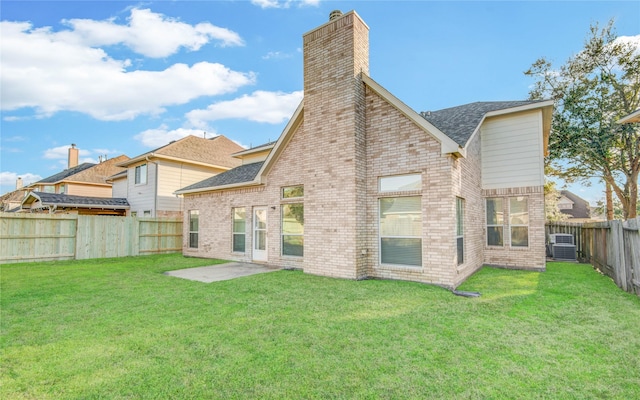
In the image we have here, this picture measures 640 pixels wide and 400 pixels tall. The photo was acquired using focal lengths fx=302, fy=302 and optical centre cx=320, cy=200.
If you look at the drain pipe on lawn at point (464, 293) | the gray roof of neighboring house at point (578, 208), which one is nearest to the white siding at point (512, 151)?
the drain pipe on lawn at point (464, 293)

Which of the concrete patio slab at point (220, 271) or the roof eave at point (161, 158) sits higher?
the roof eave at point (161, 158)

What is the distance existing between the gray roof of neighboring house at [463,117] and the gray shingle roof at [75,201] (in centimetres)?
1933

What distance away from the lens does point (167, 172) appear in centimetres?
1853

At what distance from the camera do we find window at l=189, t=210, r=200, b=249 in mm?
14016

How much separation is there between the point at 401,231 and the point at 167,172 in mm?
15829

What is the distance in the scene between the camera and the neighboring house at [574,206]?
39.4 meters

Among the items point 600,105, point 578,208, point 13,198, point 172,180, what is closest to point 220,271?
point 172,180

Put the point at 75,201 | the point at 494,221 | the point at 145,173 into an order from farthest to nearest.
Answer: the point at 145,173 → the point at 75,201 → the point at 494,221

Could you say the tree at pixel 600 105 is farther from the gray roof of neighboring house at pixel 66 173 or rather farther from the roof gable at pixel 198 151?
the gray roof of neighboring house at pixel 66 173

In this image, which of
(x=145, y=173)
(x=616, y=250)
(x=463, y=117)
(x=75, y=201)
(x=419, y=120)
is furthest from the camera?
(x=145, y=173)

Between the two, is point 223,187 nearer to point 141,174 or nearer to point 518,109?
point 141,174

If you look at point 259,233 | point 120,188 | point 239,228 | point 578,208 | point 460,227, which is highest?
point 120,188

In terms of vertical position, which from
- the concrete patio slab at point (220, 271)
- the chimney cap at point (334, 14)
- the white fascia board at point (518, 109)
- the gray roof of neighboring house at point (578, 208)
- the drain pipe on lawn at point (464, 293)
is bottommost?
the concrete patio slab at point (220, 271)

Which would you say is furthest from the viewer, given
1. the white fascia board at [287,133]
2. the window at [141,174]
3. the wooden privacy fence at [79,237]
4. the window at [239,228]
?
the window at [141,174]
